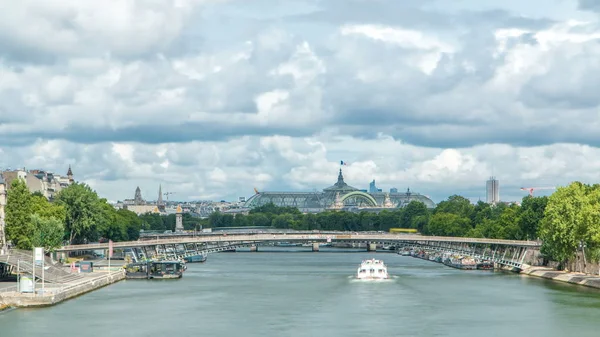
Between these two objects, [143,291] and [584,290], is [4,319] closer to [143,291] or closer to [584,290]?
[143,291]

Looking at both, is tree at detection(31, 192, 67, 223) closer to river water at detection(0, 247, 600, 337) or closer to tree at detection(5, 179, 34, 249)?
tree at detection(5, 179, 34, 249)

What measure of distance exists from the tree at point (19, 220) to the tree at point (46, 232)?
67cm

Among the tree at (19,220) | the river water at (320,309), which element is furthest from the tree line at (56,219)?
the river water at (320,309)

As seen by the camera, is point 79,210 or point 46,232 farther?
point 79,210

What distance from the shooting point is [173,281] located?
401 feet

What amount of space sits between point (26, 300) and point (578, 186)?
211 ft

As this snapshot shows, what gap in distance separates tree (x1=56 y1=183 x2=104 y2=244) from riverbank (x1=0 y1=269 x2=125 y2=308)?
4254 cm

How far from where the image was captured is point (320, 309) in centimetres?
8900

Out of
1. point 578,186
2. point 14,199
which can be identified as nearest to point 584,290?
point 578,186

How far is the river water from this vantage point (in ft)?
248

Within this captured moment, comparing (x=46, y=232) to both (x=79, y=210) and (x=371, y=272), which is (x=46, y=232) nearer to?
(x=371, y=272)

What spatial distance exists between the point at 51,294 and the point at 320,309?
19.5 metres

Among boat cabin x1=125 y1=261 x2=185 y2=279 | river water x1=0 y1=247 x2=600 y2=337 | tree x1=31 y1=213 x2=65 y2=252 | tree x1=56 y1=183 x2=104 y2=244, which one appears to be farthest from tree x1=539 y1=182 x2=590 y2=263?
tree x1=56 y1=183 x2=104 y2=244

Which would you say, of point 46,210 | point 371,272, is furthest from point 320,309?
point 46,210
